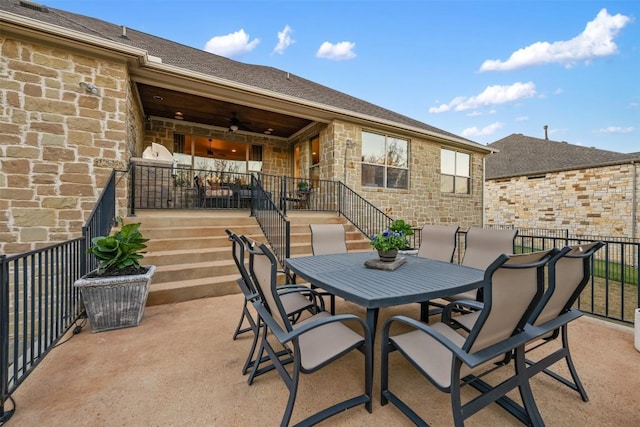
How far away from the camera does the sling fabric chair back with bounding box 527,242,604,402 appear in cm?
146

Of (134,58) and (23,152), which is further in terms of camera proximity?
(134,58)

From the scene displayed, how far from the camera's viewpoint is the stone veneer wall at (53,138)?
12.4 feet

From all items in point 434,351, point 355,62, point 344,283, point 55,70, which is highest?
point 355,62

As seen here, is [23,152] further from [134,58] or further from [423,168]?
[423,168]

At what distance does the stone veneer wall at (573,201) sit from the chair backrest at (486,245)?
11.8 meters

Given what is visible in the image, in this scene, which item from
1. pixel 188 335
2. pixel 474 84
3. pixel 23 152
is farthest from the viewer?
pixel 474 84

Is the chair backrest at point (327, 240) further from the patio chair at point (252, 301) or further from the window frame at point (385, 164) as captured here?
the window frame at point (385, 164)

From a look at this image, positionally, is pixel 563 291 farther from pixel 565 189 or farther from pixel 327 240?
pixel 565 189

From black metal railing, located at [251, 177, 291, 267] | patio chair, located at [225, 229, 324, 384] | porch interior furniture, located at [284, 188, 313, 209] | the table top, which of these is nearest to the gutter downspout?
porch interior furniture, located at [284, 188, 313, 209]

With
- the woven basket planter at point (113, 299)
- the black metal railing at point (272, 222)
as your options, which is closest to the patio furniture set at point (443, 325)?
the woven basket planter at point (113, 299)

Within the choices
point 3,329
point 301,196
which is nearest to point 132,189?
point 3,329

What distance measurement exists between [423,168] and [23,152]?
30.3ft

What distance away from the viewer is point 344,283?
6.26ft

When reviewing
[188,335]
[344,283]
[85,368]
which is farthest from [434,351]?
[85,368]
